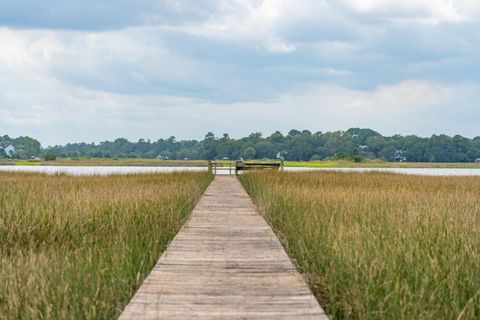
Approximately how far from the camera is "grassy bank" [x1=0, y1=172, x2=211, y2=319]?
138 inches

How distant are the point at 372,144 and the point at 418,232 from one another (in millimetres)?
118632

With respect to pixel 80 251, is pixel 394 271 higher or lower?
higher

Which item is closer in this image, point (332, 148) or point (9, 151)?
point (332, 148)

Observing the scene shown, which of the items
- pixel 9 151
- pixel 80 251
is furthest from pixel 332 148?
pixel 80 251

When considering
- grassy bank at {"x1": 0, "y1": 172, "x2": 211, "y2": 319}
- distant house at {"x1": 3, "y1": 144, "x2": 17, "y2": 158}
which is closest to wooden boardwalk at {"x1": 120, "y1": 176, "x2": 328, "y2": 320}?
grassy bank at {"x1": 0, "y1": 172, "x2": 211, "y2": 319}

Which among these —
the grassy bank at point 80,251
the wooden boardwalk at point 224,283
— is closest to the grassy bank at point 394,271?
the wooden boardwalk at point 224,283

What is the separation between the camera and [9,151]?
134375mm

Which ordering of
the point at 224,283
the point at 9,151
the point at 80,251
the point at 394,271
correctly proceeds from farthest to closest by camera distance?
the point at 9,151 < the point at 80,251 < the point at 224,283 < the point at 394,271

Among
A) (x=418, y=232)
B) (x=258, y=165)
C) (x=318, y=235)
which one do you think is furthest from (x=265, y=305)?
(x=258, y=165)

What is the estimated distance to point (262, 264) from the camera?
4.54 metres

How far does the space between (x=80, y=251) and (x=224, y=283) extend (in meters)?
1.99

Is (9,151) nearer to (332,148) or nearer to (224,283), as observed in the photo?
(332,148)

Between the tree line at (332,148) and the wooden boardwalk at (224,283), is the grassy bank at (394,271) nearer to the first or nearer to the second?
the wooden boardwalk at (224,283)

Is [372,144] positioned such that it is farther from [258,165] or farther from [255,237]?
[255,237]
